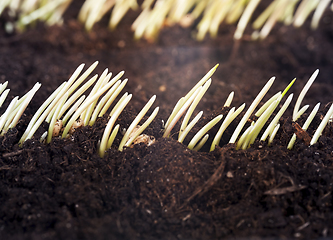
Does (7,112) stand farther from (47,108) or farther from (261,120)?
(261,120)

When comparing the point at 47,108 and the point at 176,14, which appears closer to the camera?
the point at 47,108

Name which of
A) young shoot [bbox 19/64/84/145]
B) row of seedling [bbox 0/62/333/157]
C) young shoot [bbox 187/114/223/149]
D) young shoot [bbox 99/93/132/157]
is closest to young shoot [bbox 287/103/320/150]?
row of seedling [bbox 0/62/333/157]

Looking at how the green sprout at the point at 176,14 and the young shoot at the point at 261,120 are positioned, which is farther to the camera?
the green sprout at the point at 176,14

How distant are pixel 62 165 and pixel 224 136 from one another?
0.62m

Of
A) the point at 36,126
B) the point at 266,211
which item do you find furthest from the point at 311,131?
the point at 36,126

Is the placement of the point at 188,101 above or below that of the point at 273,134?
above

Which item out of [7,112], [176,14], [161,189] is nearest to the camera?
[161,189]

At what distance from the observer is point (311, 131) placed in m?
1.13

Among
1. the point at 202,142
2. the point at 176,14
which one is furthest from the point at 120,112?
the point at 176,14

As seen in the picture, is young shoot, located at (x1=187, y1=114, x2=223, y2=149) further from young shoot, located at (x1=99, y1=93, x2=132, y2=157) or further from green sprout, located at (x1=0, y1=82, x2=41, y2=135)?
green sprout, located at (x1=0, y1=82, x2=41, y2=135)

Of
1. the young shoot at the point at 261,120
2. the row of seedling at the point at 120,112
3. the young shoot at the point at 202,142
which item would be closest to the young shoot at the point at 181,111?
the row of seedling at the point at 120,112

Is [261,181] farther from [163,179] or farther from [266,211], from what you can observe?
[163,179]

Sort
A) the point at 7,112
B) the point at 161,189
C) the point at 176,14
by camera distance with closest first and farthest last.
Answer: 1. the point at 161,189
2. the point at 7,112
3. the point at 176,14

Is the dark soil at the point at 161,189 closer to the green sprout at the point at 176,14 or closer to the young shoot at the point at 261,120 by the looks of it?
the young shoot at the point at 261,120
